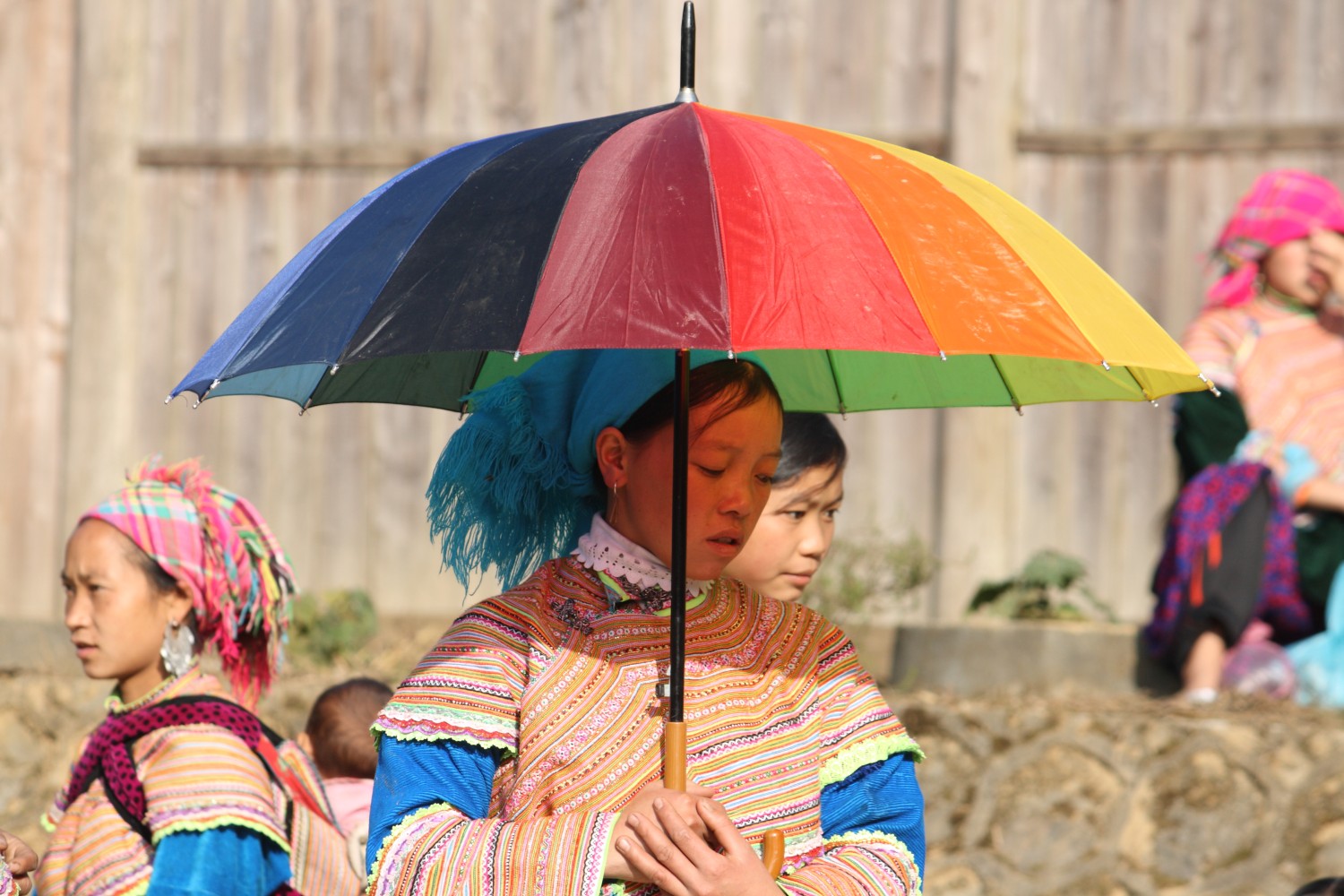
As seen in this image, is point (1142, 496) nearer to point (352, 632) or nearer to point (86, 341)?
point (352, 632)

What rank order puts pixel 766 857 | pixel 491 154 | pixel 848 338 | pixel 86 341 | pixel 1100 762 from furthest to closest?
pixel 86 341 → pixel 1100 762 → pixel 491 154 → pixel 766 857 → pixel 848 338

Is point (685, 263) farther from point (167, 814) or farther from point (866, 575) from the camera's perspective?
point (866, 575)

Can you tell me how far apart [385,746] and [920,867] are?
761 mm

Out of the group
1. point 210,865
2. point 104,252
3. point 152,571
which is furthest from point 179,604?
point 104,252

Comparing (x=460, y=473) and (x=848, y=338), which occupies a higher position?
(x=848, y=338)

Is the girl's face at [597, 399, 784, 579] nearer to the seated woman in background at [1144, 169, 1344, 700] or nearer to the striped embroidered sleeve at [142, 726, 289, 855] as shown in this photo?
the striped embroidered sleeve at [142, 726, 289, 855]

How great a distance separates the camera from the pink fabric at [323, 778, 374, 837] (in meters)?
3.89

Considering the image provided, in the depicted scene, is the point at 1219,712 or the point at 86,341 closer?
the point at 1219,712

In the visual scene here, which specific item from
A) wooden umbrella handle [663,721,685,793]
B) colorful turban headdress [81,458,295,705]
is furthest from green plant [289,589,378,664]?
wooden umbrella handle [663,721,685,793]

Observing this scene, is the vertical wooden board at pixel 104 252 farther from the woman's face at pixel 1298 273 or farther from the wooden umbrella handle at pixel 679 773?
the wooden umbrella handle at pixel 679 773

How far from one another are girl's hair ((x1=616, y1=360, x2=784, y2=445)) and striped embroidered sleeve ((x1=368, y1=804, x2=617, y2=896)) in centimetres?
56

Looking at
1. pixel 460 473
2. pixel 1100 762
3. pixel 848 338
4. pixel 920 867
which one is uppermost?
pixel 848 338

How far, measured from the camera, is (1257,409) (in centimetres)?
577

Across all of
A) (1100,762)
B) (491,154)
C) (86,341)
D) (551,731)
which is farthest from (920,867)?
(86,341)
